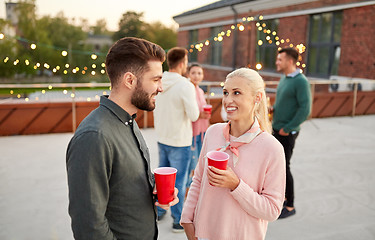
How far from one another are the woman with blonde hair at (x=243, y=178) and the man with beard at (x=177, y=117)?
145 cm

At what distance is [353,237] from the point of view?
3.28 meters

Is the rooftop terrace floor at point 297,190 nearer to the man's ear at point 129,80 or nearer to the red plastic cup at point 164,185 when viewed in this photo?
the red plastic cup at point 164,185

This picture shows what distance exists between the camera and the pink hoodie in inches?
63.6

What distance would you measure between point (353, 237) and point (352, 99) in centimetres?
792

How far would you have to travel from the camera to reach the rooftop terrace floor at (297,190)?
3365 mm

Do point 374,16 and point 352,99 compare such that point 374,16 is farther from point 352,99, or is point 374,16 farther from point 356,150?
point 356,150

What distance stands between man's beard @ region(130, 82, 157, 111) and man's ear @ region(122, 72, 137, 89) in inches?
1.0

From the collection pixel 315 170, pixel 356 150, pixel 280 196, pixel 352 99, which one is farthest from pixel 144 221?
pixel 352 99

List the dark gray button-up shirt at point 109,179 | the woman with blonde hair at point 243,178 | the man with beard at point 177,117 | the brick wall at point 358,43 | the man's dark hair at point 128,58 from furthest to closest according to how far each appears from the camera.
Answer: the brick wall at point 358,43, the man with beard at point 177,117, the woman with blonde hair at point 243,178, the man's dark hair at point 128,58, the dark gray button-up shirt at point 109,179

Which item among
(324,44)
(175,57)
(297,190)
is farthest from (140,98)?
(324,44)

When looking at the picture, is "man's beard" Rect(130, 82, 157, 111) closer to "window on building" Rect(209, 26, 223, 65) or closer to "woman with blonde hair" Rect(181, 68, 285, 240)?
"woman with blonde hair" Rect(181, 68, 285, 240)

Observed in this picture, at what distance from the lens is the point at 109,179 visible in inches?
52.9

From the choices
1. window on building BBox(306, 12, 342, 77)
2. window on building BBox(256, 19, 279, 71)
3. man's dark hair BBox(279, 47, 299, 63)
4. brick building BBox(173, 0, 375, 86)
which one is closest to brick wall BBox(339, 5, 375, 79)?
brick building BBox(173, 0, 375, 86)

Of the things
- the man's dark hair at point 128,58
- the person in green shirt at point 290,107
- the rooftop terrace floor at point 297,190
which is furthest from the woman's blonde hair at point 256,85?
the rooftop terrace floor at point 297,190
